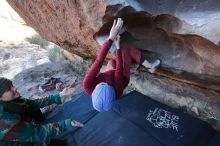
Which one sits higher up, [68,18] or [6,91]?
[68,18]

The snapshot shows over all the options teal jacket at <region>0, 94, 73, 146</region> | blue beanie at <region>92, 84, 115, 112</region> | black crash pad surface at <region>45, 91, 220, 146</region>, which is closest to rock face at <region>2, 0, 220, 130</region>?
black crash pad surface at <region>45, 91, 220, 146</region>

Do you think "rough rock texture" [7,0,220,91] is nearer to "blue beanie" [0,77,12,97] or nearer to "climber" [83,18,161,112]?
"climber" [83,18,161,112]

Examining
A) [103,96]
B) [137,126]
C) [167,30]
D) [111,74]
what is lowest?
[137,126]

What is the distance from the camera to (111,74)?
2568 mm

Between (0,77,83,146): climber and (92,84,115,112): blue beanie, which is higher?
(92,84,115,112): blue beanie

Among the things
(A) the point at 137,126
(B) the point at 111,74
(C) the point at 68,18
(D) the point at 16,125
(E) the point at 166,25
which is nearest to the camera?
(E) the point at 166,25

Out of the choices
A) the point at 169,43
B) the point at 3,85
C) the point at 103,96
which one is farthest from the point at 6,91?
the point at 169,43

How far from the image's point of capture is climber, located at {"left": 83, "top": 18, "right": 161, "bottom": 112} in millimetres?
2324

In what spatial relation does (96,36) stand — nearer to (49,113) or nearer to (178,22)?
(178,22)

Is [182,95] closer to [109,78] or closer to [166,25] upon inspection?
[109,78]

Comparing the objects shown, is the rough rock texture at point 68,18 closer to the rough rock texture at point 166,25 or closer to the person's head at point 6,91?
the rough rock texture at point 166,25

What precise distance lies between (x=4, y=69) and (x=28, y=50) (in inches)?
44.4

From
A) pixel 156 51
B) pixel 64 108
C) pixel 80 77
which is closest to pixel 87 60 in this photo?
pixel 80 77

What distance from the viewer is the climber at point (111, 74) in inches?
91.5
